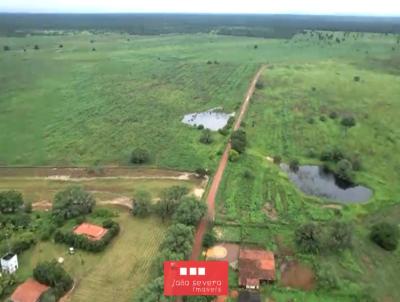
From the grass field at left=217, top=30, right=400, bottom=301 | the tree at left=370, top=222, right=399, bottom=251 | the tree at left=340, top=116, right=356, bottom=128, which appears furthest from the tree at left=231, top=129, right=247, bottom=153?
the tree at left=370, top=222, right=399, bottom=251

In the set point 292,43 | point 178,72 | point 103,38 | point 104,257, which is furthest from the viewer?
point 103,38

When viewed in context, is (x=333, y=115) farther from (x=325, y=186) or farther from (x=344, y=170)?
(x=325, y=186)

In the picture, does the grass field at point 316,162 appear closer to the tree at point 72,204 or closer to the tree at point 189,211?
the tree at point 189,211

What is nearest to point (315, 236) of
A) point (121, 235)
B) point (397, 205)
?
point (397, 205)

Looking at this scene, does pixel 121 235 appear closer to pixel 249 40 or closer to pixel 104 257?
pixel 104 257

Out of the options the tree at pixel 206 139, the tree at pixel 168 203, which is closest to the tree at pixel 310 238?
the tree at pixel 168 203

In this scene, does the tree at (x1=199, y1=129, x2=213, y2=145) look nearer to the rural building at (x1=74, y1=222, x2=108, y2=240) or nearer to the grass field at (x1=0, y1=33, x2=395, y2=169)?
the grass field at (x1=0, y1=33, x2=395, y2=169)

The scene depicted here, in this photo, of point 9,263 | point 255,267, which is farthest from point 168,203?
point 9,263

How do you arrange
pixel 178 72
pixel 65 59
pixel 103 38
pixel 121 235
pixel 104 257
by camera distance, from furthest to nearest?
pixel 103 38 < pixel 65 59 < pixel 178 72 < pixel 121 235 < pixel 104 257
